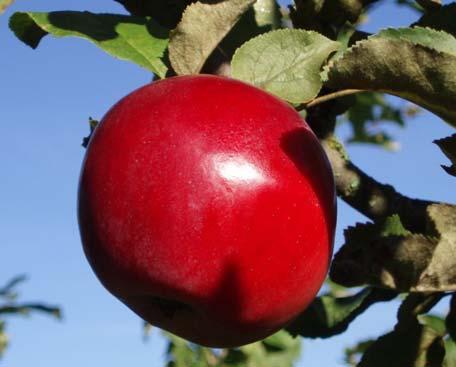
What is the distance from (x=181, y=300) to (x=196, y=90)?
0.27m

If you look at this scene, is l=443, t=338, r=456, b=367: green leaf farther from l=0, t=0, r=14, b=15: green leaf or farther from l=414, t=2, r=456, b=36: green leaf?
l=0, t=0, r=14, b=15: green leaf

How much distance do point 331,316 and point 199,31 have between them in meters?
0.65

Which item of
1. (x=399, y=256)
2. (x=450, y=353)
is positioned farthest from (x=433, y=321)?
(x=399, y=256)

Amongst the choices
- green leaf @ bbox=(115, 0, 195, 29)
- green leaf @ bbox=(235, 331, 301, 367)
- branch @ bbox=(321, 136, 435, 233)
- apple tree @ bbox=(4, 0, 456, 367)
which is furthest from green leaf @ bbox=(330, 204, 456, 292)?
green leaf @ bbox=(235, 331, 301, 367)

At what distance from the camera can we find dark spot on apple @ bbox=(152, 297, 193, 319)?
119 cm

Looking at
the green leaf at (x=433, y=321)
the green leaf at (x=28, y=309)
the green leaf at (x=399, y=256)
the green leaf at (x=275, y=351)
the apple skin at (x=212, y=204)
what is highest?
the apple skin at (x=212, y=204)

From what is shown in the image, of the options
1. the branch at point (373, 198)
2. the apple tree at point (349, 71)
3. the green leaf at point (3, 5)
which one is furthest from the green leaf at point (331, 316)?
the green leaf at point (3, 5)

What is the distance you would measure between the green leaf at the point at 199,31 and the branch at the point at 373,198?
0.93ft

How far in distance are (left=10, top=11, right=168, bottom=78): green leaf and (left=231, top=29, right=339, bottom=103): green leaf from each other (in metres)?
0.14

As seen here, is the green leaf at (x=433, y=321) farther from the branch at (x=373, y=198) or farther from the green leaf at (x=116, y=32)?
the green leaf at (x=116, y=32)

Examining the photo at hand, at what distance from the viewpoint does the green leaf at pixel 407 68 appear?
3.29ft

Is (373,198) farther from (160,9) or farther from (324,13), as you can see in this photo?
(160,9)

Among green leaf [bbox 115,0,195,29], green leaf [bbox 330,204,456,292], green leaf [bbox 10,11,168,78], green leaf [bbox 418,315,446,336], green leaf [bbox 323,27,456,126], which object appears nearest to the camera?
green leaf [bbox 323,27,456,126]

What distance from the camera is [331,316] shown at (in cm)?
163
